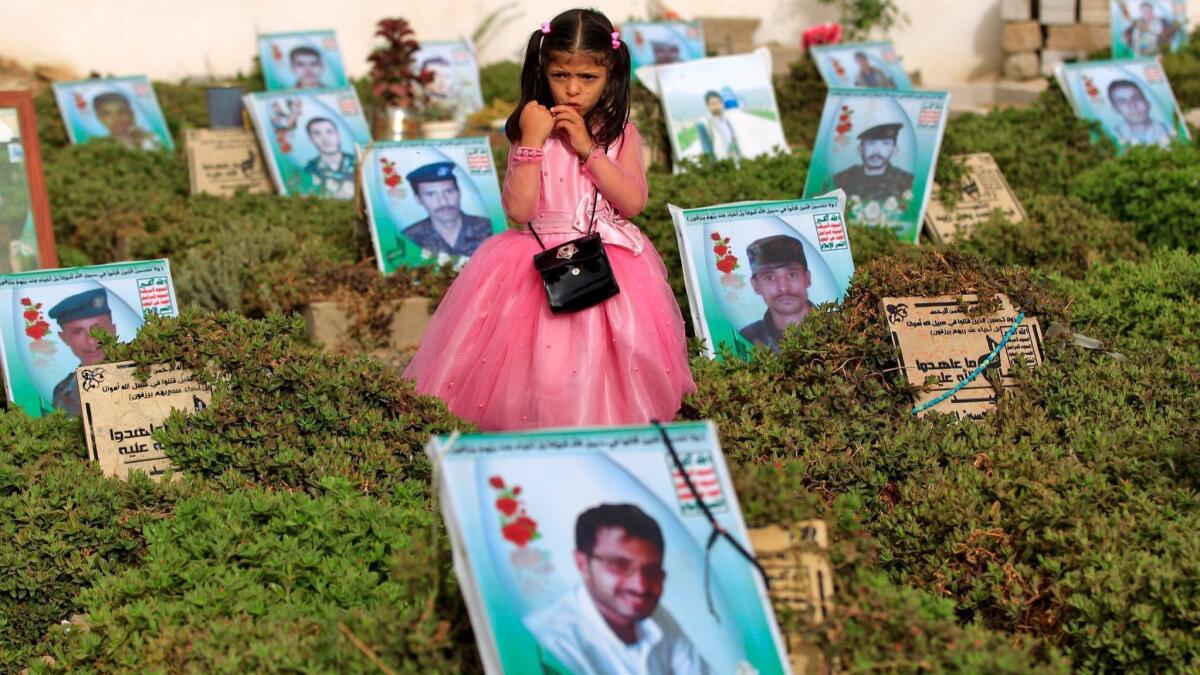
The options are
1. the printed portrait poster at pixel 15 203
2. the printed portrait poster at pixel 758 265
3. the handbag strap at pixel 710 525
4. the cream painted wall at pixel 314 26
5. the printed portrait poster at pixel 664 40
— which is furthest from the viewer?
the cream painted wall at pixel 314 26

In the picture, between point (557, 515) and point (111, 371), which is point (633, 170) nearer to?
point (111, 371)

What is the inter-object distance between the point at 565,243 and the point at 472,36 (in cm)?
945

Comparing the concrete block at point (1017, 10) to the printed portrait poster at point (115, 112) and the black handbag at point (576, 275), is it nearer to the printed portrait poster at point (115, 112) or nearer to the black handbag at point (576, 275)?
the printed portrait poster at point (115, 112)

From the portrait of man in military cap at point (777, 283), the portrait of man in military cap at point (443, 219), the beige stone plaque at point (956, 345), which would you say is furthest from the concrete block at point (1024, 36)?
the beige stone plaque at point (956, 345)

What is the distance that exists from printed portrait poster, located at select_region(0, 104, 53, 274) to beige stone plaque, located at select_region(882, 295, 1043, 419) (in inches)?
154

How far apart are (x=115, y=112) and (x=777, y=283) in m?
7.42

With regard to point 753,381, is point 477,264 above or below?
above

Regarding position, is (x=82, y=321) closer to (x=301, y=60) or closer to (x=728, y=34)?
(x=301, y=60)

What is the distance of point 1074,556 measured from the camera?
10.4 feet

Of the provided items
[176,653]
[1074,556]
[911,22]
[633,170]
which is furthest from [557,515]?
[911,22]

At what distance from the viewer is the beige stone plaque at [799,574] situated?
253cm

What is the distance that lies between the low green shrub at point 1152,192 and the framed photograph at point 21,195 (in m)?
5.37

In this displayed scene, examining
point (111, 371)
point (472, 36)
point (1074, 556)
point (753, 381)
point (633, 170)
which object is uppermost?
point (472, 36)

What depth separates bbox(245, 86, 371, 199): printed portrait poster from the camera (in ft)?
27.9
